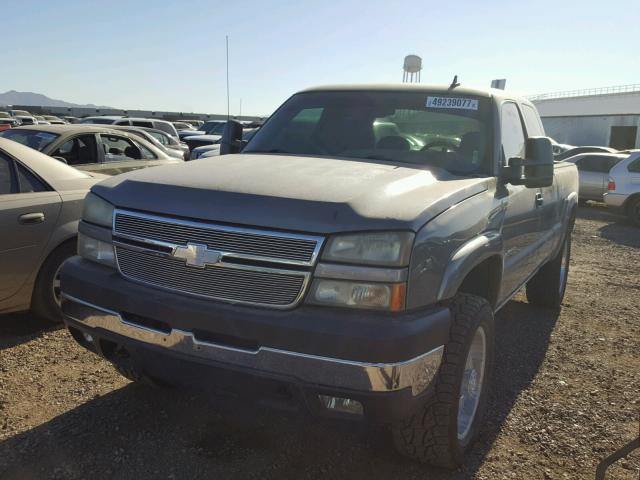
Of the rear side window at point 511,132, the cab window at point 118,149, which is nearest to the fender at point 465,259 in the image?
the rear side window at point 511,132

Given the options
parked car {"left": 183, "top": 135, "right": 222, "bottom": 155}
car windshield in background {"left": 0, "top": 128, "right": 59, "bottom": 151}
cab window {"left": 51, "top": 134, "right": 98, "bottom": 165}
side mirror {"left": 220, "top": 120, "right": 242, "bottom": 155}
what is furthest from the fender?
parked car {"left": 183, "top": 135, "right": 222, "bottom": 155}

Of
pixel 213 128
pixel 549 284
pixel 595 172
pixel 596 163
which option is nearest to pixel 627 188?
pixel 595 172

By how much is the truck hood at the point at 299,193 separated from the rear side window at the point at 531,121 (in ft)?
5.19

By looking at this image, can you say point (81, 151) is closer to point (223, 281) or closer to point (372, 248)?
point (223, 281)

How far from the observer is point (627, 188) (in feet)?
41.8

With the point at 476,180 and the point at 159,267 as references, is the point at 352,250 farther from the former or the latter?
the point at 476,180

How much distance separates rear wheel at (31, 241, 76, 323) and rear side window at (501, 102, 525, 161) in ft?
10.9

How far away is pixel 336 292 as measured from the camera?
2.32m

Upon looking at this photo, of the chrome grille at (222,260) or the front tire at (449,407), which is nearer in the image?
the chrome grille at (222,260)

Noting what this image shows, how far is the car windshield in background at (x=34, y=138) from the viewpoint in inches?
266

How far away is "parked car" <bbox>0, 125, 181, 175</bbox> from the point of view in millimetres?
6871

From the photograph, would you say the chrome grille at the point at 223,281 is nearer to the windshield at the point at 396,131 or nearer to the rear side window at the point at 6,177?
the windshield at the point at 396,131

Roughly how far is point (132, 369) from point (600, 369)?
3.35m

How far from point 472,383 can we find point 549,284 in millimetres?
3014
